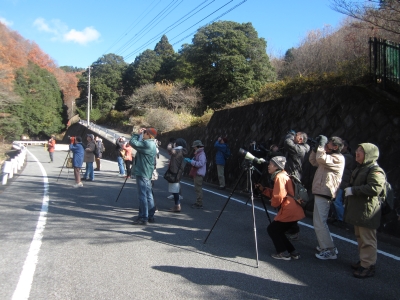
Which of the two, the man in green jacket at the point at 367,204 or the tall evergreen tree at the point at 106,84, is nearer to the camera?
the man in green jacket at the point at 367,204

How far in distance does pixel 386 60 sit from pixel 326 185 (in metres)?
6.57

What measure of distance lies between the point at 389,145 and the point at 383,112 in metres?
1.04

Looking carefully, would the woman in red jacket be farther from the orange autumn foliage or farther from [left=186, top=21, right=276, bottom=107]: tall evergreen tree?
the orange autumn foliage

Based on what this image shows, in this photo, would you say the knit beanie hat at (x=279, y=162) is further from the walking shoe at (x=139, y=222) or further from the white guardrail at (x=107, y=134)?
the white guardrail at (x=107, y=134)

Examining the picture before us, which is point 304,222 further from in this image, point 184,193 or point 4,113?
point 4,113

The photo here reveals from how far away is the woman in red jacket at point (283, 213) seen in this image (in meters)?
5.54

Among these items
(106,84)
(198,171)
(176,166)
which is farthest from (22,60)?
(176,166)

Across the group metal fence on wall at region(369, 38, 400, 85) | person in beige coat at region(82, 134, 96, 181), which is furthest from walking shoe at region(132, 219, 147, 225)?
person in beige coat at region(82, 134, 96, 181)

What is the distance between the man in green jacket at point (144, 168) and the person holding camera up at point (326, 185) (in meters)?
3.34

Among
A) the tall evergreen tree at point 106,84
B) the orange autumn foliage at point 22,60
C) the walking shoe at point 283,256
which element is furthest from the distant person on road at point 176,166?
the tall evergreen tree at point 106,84

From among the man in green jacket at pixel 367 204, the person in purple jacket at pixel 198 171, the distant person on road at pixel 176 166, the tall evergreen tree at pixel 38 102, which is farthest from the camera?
the tall evergreen tree at pixel 38 102

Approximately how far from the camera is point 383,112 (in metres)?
9.23

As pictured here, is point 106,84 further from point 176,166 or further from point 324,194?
point 324,194

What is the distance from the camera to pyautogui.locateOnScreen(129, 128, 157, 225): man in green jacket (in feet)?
24.6
